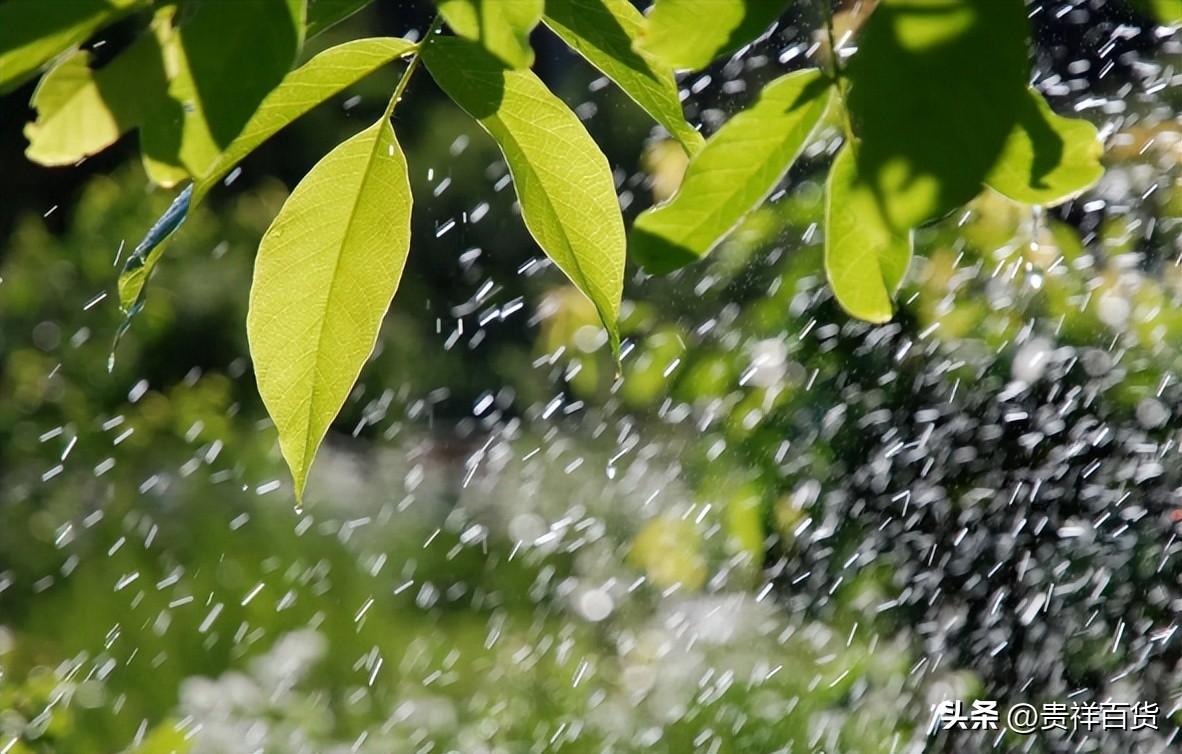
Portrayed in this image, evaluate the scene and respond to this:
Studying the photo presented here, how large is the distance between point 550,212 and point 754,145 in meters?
0.10

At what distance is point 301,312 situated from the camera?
0.34 metres

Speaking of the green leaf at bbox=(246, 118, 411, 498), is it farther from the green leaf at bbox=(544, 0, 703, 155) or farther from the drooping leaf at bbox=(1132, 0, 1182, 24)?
the drooping leaf at bbox=(1132, 0, 1182, 24)

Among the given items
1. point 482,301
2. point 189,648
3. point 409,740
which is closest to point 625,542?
point 409,740

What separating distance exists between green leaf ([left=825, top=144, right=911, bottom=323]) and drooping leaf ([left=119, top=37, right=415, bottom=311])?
14 cm

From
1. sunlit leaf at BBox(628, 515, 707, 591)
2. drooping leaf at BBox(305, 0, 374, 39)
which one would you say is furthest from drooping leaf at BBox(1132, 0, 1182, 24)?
sunlit leaf at BBox(628, 515, 707, 591)

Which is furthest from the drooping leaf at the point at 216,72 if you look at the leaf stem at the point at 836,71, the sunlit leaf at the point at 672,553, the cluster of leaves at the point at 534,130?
the sunlit leaf at the point at 672,553

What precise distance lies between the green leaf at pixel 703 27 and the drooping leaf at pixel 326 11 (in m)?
0.08

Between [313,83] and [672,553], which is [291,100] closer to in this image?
[313,83]

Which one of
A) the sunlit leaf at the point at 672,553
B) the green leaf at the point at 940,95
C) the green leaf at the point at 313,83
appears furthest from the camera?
the sunlit leaf at the point at 672,553

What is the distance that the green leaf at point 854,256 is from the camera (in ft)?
0.86

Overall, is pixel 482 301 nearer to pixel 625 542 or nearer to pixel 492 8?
pixel 625 542

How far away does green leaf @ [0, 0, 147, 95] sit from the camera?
23 centimetres

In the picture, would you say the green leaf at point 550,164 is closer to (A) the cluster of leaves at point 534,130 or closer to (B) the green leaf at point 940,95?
(A) the cluster of leaves at point 534,130

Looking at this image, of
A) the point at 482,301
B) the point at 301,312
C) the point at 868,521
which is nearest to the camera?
the point at 301,312
